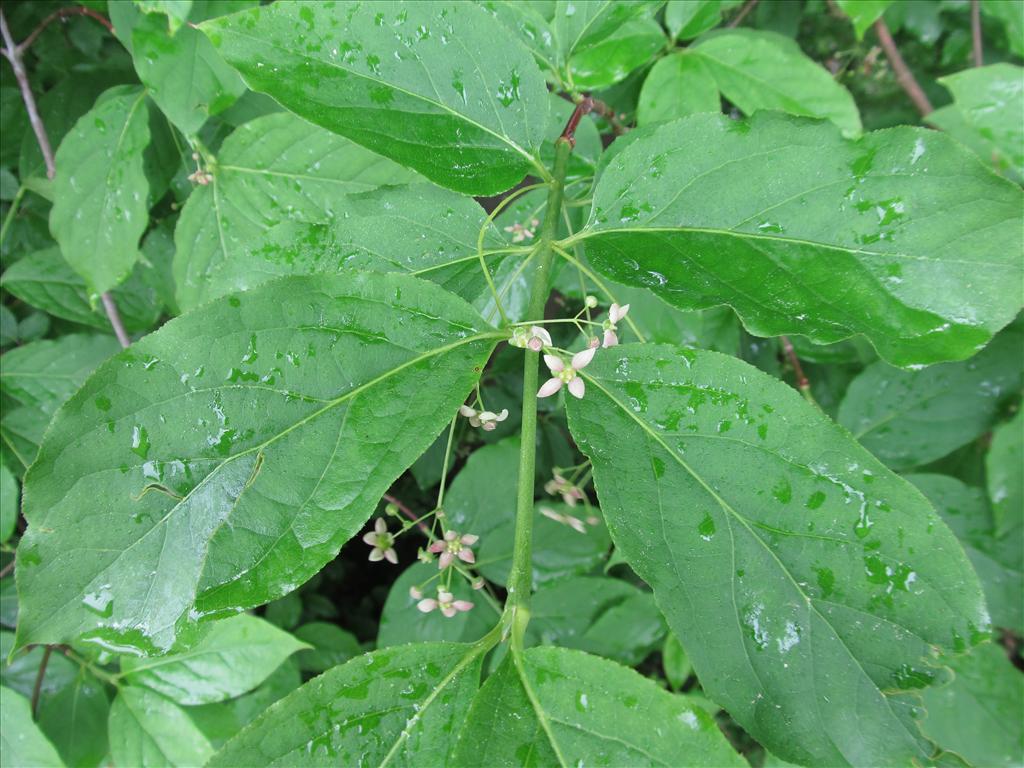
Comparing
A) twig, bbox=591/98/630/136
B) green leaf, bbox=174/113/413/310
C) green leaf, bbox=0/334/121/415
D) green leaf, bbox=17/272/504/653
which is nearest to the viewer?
green leaf, bbox=17/272/504/653

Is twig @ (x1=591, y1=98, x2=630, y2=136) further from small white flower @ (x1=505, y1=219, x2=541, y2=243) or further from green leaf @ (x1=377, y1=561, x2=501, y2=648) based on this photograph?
green leaf @ (x1=377, y1=561, x2=501, y2=648)

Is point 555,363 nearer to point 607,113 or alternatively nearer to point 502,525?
point 607,113

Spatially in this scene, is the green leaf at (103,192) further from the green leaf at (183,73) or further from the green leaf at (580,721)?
the green leaf at (580,721)

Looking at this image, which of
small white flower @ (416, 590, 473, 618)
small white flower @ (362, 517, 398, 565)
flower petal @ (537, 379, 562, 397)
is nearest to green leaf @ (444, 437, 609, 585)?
small white flower @ (362, 517, 398, 565)

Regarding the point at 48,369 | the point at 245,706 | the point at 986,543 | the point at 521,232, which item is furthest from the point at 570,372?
the point at 245,706

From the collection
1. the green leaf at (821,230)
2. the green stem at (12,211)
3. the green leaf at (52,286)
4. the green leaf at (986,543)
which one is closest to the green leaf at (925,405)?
the green leaf at (986,543)

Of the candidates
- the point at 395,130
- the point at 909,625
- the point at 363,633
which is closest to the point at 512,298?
the point at 395,130
